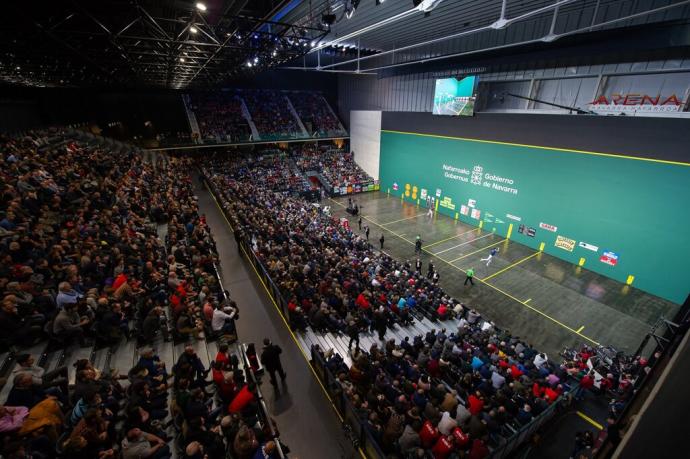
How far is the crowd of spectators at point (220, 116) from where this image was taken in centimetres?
3025

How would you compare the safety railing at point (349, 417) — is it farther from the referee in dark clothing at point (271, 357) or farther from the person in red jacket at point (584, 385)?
the person in red jacket at point (584, 385)

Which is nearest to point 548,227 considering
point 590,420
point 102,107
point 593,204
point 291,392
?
Answer: point 593,204

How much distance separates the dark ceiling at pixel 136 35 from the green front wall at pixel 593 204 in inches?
559

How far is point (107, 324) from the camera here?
571 cm

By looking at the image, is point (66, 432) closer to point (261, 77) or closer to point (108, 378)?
point (108, 378)

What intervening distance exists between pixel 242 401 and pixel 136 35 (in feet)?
38.9

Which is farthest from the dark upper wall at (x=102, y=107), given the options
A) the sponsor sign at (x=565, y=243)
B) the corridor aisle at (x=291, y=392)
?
the sponsor sign at (x=565, y=243)

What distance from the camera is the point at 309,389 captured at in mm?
6648

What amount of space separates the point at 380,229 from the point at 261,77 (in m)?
25.8

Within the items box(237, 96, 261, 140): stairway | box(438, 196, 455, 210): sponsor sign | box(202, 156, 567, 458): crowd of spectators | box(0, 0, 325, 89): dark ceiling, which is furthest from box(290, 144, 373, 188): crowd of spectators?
box(202, 156, 567, 458): crowd of spectators

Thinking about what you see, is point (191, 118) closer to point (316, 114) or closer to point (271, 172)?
point (271, 172)

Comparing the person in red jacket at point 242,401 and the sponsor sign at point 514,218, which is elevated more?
the person in red jacket at point 242,401

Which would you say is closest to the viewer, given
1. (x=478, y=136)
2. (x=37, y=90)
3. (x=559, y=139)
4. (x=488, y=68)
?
(x=559, y=139)

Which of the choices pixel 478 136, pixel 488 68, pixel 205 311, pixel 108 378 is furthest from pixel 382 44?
pixel 108 378
